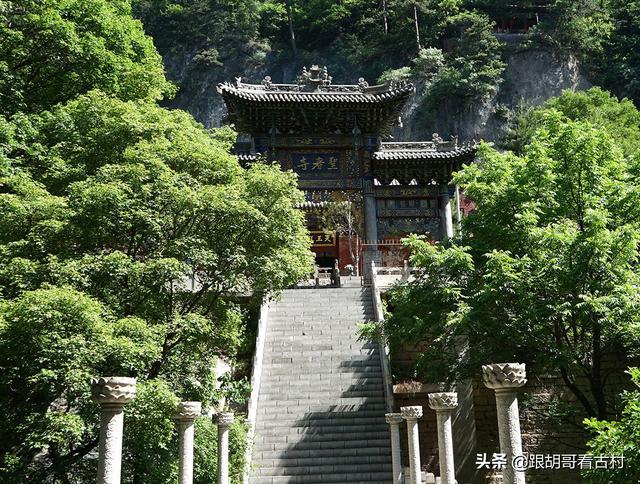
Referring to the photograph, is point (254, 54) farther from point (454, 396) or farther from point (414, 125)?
point (454, 396)

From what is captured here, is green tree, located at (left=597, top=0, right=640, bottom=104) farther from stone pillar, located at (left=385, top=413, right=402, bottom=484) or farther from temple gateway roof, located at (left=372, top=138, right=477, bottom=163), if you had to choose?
stone pillar, located at (left=385, top=413, right=402, bottom=484)

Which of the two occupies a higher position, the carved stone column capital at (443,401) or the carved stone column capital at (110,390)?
the carved stone column capital at (110,390)

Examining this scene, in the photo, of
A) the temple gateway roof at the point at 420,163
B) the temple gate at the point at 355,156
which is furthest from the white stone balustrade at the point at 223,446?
the temple gateway roof at the point at 420,163

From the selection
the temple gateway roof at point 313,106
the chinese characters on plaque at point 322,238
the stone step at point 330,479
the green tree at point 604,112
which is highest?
the green tree at point 604,112

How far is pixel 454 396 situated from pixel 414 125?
1406 inches

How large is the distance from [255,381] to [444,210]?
12.6 m

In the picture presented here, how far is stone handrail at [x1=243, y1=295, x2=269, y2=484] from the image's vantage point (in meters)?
12.9

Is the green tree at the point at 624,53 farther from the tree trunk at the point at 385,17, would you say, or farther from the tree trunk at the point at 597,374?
the tree trunk at the point at 597,374

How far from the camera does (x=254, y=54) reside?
49.9 meters

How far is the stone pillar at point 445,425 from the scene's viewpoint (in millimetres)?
10070

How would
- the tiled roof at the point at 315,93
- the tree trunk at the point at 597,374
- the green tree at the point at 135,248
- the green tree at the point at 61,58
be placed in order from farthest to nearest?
the tiled roof at the point at 315,93, the green tree at the point at 61,58, the tree trunk at the point at 597,374, the green tree at the point at 135,248

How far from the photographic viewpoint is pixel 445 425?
406 inches

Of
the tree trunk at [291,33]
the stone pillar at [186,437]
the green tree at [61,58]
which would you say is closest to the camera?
the stone pillar at [186,437]

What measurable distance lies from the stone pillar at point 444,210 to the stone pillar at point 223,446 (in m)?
15.0
